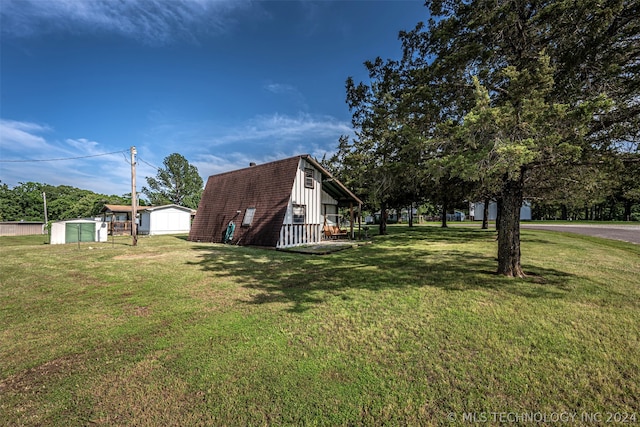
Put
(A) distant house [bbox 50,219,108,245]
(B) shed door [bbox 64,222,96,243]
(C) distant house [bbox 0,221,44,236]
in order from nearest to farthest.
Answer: (A) distant house [bbox 50,219,108,245], (B) shed door [bbox 64,222,96,243], (C) distant house [bbox 0,221,44,236]

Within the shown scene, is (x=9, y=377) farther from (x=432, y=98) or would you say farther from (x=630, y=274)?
(x=630, y=274)

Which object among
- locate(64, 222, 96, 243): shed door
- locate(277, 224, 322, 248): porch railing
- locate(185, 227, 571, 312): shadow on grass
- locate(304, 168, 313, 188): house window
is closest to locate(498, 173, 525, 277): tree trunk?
locate(185, 227, 571, 312): shadow on grass

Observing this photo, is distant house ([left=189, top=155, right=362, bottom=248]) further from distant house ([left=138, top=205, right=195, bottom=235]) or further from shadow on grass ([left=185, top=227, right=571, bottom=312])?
distant house ([left=138, top=205, right=195, bottom=235])

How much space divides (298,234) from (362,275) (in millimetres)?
8269

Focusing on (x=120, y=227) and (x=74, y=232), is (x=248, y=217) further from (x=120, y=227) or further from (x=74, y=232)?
(x=120, y=227)

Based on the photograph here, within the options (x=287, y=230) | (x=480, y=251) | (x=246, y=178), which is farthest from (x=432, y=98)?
(x=246, y=178)

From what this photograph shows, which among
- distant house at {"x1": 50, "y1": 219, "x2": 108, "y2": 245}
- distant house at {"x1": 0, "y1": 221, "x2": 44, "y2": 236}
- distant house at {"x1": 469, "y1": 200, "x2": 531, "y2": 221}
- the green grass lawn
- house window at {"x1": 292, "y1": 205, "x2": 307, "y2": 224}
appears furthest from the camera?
distant house at {"x1": 469, "y1": 200, "x2": 531, "y2": 221}

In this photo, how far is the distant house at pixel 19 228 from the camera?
1249 inches

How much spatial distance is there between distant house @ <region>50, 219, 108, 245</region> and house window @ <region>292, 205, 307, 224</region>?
49.4 ft

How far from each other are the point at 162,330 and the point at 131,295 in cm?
253

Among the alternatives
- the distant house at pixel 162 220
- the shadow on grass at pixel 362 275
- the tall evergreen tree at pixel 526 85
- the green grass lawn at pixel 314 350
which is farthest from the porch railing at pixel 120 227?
the tall evergreen tree at pixel 526 85

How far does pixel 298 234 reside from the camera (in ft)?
52.1

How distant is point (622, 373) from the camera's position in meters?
3.22

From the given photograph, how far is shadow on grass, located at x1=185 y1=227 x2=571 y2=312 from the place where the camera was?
6305 mm
